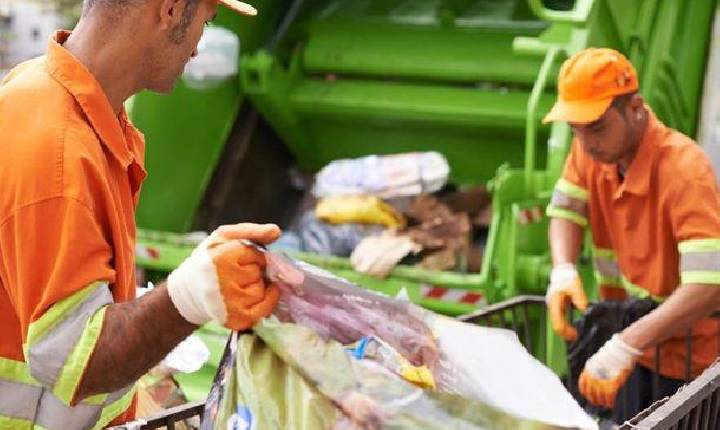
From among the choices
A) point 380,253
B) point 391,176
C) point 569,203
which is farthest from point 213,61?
point 569,203

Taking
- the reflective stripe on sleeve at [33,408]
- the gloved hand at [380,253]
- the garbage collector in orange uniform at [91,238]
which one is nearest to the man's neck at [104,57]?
the garbage collector in orange uniform at [91,238]

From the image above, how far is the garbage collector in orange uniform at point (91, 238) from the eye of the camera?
1.59 meters

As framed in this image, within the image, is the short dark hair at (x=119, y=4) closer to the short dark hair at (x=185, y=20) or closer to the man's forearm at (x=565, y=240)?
the short dark hair at (x=185, y=20)

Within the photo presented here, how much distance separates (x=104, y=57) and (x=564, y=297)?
5.32 ft

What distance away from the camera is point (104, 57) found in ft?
5.82

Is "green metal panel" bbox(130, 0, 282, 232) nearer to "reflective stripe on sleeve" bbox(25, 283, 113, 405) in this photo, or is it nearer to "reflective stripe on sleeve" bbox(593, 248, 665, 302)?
"reflective stripe on sleeve" bbox(593, 248, 665, 302)

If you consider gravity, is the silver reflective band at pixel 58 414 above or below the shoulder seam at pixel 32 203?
below

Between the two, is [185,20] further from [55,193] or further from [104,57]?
[55,193]

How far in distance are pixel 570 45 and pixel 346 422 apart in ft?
8.45

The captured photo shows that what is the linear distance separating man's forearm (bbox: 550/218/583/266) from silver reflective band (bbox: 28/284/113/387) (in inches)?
71.7

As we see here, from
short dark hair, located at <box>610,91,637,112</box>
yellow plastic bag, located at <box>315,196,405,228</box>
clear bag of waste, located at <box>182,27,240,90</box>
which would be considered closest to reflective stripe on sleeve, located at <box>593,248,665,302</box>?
short dark hair, located at <box>610,91,637,112</box>

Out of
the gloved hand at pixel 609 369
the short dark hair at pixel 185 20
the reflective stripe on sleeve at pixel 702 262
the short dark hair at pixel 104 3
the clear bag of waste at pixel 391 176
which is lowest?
the clear bag of waste at pixel 391 176

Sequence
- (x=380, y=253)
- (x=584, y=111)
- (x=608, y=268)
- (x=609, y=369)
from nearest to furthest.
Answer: (x=609, y=369)
(x=584, y=111)
(x=608, y=268)
(x=380, y=253)

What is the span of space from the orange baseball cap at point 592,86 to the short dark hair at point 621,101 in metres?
0.01
